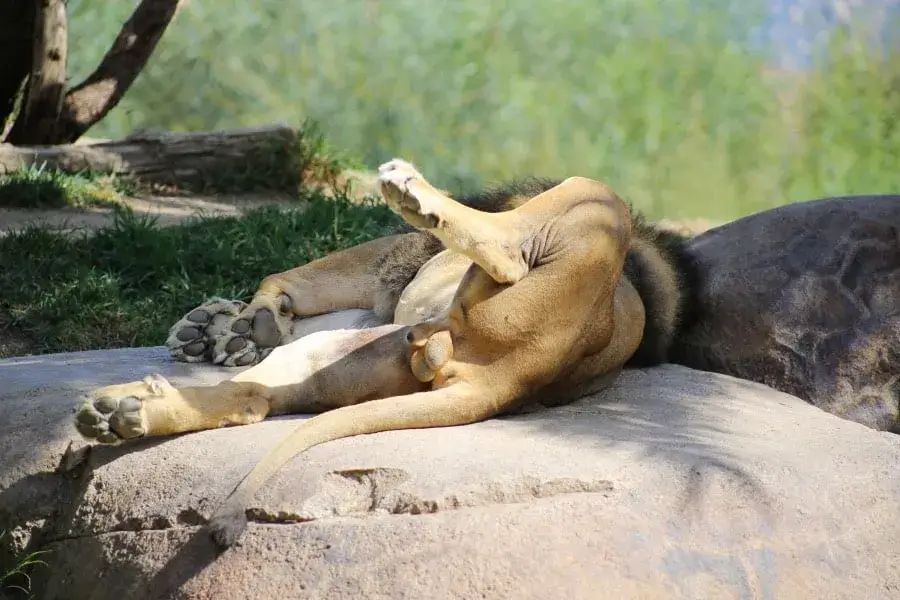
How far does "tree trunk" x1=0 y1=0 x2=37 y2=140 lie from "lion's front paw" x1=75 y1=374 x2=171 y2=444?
627cm

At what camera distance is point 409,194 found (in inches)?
121

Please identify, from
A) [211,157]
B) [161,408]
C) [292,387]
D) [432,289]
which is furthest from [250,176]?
[161,408]

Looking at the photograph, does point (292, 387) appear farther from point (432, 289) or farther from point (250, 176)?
point (250, 176)

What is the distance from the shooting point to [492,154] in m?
10.9

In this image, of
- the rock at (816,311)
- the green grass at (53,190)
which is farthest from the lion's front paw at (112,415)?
the green grass at (53,190)

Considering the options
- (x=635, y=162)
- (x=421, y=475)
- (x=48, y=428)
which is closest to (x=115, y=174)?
(x=635, y=162)

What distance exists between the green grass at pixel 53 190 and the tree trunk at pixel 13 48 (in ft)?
2.16

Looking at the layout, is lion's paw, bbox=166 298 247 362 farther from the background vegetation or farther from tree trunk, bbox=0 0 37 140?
the background vegetation

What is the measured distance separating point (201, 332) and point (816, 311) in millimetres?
2304

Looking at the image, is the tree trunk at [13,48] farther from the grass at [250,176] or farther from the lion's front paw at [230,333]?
the lion's front paw at [230,333]

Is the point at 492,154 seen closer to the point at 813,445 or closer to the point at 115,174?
the point at 115,174

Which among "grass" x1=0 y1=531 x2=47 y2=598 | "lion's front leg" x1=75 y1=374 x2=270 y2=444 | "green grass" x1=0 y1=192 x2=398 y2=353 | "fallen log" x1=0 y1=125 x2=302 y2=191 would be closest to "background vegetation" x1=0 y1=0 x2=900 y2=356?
"fallen log" x1=0 y1=125 x2=302 y2=191

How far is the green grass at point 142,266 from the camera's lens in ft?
20.7

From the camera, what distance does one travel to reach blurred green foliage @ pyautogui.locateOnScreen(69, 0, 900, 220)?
1059 centimetres
